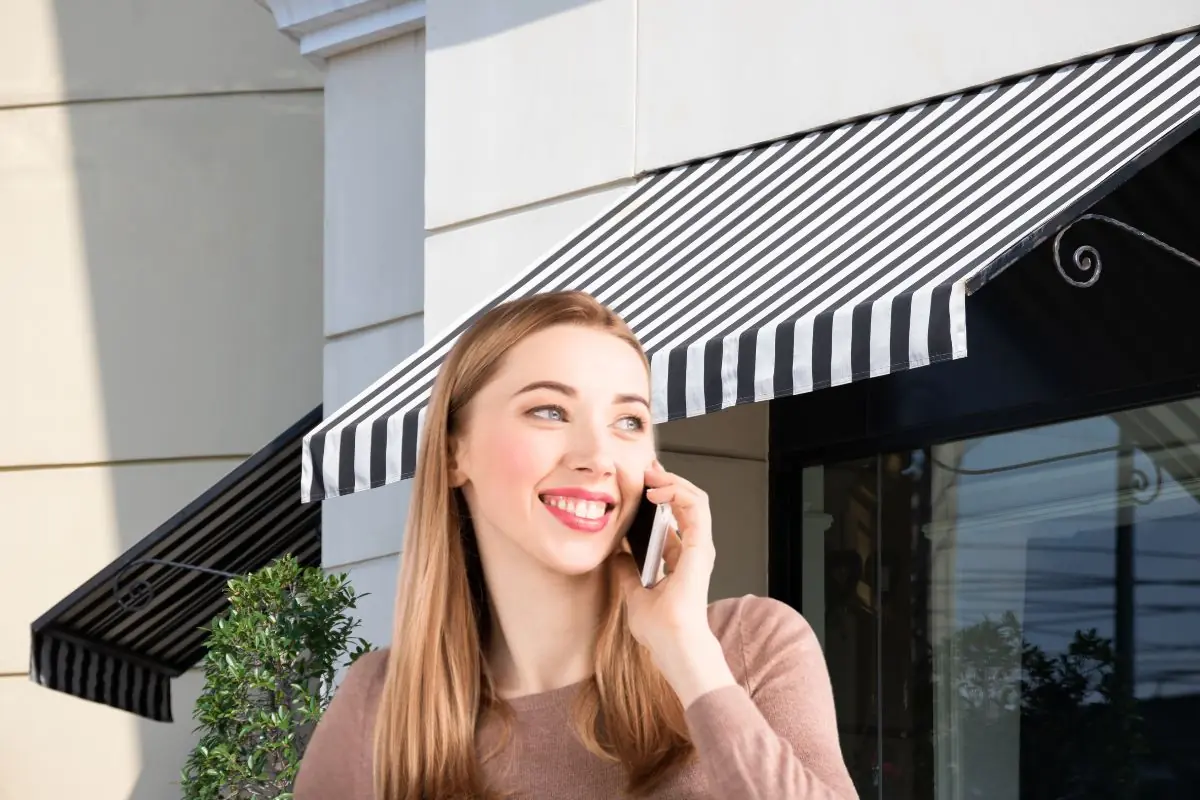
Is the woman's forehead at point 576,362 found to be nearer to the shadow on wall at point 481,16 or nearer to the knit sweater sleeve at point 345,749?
the knit sweater sleeve at point 345,749

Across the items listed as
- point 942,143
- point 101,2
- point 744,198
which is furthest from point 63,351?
point 942,143

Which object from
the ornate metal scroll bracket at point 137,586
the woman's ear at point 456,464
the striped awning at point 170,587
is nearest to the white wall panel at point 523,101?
the striped awning at point 170,587

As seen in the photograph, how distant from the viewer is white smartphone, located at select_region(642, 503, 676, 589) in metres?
2.11

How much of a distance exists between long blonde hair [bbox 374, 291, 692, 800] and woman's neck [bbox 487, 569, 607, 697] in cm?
2

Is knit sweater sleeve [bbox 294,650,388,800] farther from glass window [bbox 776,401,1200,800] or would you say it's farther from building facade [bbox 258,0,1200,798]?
glass window [bbox 776,401,1200,800]

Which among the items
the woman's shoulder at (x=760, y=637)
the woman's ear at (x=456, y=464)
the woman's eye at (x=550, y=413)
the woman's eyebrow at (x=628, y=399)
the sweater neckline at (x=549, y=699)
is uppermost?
the woman's eyebrow at (x=628, y=399)

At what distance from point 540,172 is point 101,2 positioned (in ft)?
12.1

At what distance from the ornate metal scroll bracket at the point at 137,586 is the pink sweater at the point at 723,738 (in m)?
4.25

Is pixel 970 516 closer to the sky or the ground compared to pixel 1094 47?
closer to the ground

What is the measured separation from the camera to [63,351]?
27.7ft

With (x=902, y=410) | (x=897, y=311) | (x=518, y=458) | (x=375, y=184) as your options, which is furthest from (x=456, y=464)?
(x=375, y=184)

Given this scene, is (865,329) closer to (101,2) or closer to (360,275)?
(360,275)

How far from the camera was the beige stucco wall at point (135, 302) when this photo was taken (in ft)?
26.8

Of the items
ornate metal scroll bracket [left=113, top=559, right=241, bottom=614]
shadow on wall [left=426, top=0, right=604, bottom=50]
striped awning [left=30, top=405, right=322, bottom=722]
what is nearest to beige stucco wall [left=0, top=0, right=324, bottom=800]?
striped awning [left=30, top=405, right=322, bottom=722]
